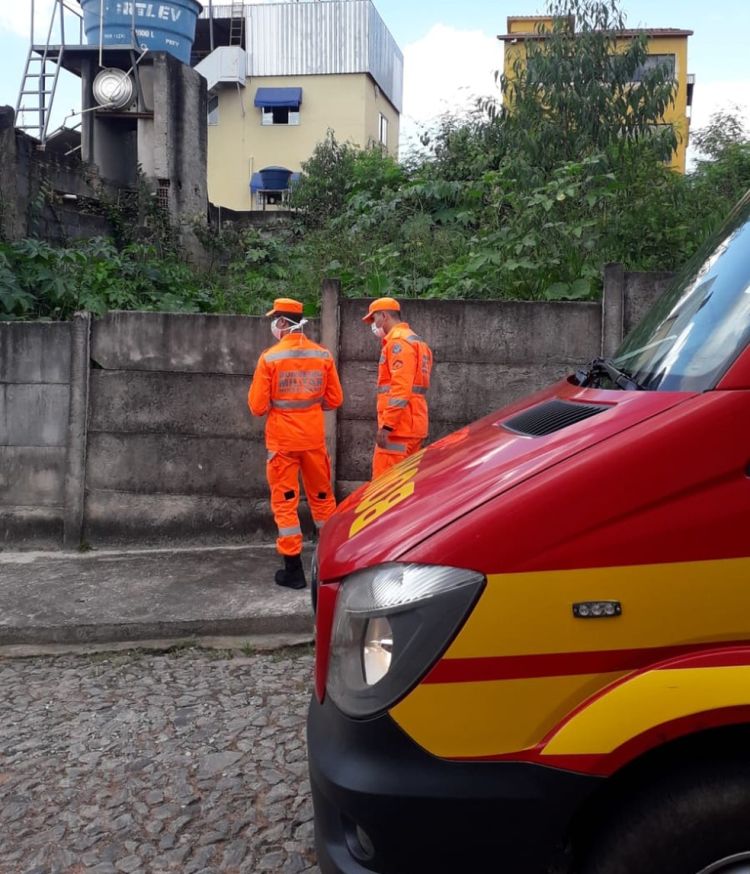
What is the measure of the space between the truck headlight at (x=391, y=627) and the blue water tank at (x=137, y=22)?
14703 mm

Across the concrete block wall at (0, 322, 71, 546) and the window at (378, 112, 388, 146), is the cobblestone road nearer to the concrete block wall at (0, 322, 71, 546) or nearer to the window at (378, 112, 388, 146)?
the concrete block wall at (0, 322, 71, 546)

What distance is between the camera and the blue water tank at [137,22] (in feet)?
49.1

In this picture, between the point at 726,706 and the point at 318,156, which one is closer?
the point at 726,706

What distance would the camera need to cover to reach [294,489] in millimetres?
5676

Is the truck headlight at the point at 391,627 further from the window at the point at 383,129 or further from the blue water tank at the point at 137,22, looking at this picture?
the window at the point at 383,129

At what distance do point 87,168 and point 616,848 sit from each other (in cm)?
1144

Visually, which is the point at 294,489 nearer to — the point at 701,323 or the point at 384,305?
the point at 384,305

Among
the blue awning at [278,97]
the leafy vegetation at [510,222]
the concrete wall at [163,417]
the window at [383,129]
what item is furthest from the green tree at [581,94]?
the window at [383,129]

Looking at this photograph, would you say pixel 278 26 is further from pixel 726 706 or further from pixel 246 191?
pixel 726 706

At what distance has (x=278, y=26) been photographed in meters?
31.3

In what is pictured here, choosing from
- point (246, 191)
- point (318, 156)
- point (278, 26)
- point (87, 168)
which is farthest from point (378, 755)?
point (278, 26)

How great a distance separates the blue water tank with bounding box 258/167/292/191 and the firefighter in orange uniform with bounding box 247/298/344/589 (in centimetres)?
2379

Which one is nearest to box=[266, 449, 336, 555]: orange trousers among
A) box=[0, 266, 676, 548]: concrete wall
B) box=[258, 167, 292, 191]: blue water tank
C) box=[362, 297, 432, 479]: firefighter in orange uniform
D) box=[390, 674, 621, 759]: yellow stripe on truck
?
box=[362, 297, 432, 479]: firefighter in orange uniform

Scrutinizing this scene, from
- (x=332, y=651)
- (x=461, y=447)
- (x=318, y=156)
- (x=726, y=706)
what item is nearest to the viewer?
(x=726, y=706)
